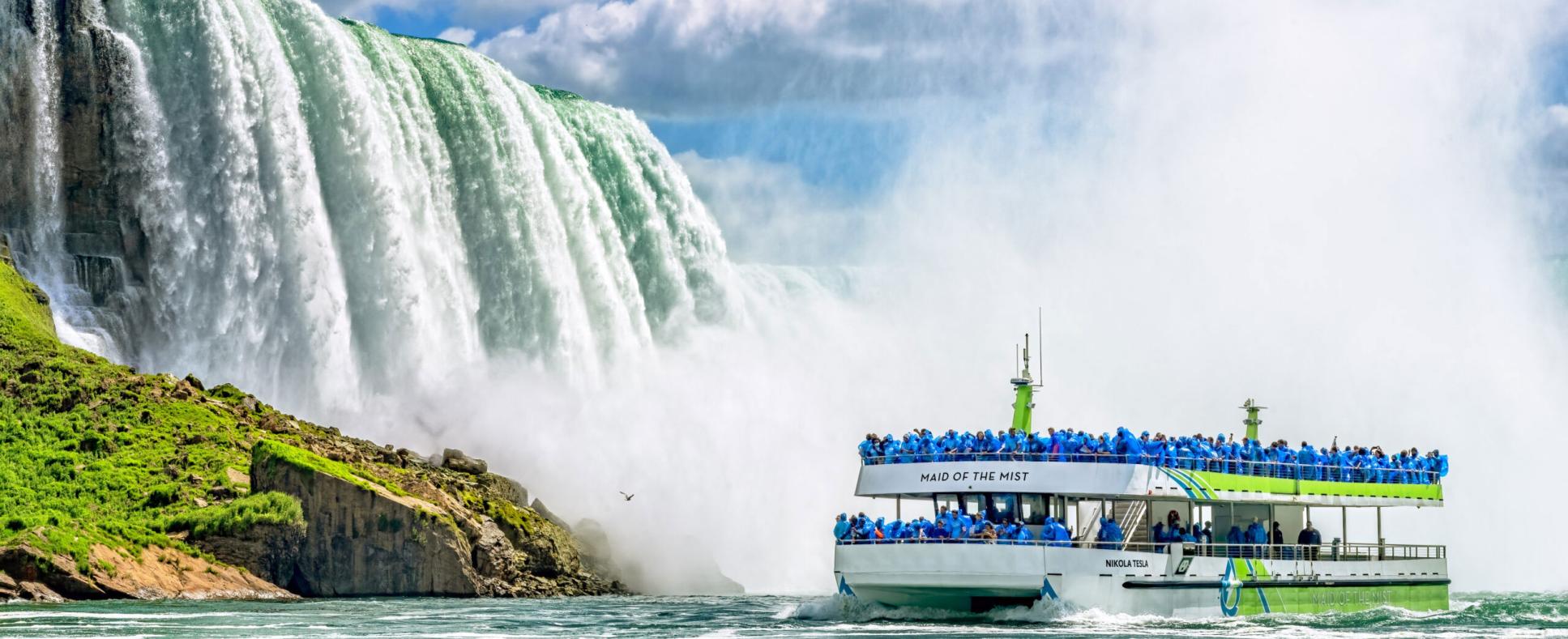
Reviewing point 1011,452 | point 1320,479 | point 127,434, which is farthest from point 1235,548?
point 127,434

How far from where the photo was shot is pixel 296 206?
80.5 meters

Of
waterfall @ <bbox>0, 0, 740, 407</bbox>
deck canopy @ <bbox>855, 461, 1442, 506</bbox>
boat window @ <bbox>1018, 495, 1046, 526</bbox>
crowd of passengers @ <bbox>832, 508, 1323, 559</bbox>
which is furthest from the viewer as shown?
waterfall @ <bbox>0, 0, 740, 407</bbox>

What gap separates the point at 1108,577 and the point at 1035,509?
9.43 feet

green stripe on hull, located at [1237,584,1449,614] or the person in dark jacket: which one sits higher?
the person in dark jacket

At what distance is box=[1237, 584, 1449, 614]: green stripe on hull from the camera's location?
5125cm

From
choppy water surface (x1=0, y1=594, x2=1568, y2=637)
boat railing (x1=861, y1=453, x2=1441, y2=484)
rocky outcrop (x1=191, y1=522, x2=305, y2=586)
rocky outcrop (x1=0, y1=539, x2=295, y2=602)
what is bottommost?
choppy water surface (x1=0, y1=594, x2=1568, y2=637)

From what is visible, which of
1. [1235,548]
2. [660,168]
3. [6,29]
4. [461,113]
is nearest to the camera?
[1235,548]

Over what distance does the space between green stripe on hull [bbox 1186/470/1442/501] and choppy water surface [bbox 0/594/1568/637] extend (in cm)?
291

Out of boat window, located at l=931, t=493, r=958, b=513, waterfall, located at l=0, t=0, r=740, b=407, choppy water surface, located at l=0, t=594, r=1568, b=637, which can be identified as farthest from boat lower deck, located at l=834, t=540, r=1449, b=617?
waterfall, located at l=0, t=0, r=740, b=407

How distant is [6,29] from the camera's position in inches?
3004

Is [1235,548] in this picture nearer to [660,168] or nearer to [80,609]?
[80,609]

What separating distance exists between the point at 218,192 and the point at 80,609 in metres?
30.6

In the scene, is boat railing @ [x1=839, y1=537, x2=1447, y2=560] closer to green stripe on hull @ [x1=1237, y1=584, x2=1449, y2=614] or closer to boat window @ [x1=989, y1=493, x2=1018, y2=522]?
green stripe on hull @ [x1=1237, y1=584, x2=1449, y2=614]

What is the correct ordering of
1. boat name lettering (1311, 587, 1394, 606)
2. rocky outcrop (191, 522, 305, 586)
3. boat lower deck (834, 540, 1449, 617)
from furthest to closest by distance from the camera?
1. rocky outcrop (191, 522, 305, 586)
2. boat name lettering (1311, 587, 1394, 606)
3. boat lower deck (834, 540, 1449, 617)
